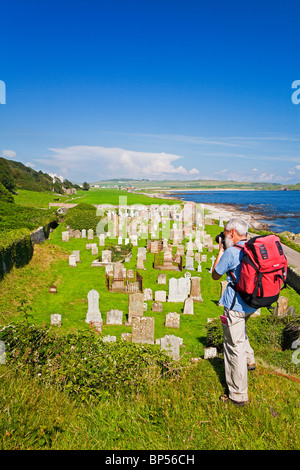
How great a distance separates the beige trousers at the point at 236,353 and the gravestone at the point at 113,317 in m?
8.78

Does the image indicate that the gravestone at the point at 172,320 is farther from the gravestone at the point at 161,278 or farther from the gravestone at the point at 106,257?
the gravestone at the point at 106,257

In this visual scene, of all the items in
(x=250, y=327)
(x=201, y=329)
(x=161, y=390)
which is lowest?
(x=201, y=329)

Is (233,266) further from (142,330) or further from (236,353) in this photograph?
(142,330)

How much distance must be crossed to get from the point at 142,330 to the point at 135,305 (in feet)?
9.11

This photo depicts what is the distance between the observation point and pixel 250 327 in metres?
9.57

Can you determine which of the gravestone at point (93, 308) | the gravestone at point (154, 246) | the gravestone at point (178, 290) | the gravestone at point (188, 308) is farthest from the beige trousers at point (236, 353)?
the gravestone at point (154, 246)

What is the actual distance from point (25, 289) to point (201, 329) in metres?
9.62

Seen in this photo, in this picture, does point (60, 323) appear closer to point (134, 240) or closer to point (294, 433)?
point (294, 433)

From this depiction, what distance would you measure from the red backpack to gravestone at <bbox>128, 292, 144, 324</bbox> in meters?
9.59

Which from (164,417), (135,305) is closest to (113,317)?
(135,305)

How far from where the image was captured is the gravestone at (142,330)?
34.0ft

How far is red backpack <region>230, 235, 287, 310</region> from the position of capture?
3.64 m
